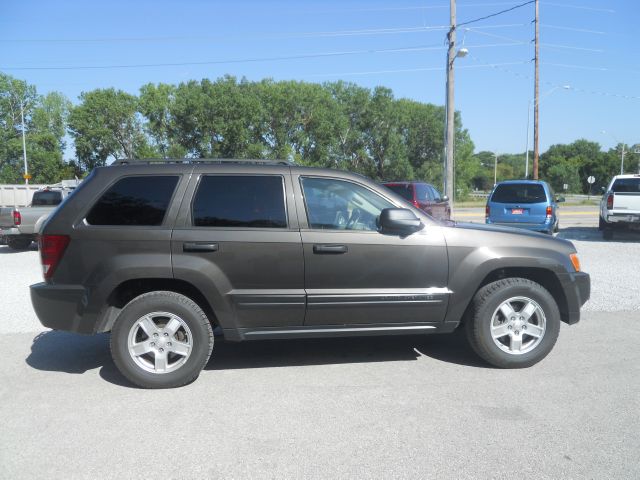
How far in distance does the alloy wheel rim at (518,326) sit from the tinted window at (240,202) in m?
2.11

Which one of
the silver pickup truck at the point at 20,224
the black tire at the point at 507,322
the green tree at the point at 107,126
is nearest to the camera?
the black tire at the point at 507,322

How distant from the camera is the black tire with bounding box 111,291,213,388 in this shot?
4141 mm

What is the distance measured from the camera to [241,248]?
164 inches

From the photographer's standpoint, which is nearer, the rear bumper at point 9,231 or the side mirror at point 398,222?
the side mirror at point 398,222

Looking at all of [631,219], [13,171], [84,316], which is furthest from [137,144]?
[84,316]

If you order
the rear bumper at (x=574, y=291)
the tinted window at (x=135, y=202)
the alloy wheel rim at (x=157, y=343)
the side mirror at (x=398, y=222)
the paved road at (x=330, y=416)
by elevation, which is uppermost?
the tinted window at (x=135, y=202)

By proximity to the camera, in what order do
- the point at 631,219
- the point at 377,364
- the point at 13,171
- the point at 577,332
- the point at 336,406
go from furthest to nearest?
1. the point at 13,171
2. the point at 631,219
3. the point at 577,332
4. the point at 377,364
5. the point at 336,406

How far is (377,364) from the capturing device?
15.6 ft

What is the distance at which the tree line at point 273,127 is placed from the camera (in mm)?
49312

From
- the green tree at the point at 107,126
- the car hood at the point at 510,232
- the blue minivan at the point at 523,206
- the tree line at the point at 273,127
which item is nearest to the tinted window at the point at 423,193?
the blue minivan at the point at 523,206

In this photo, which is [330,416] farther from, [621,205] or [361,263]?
[621,205]

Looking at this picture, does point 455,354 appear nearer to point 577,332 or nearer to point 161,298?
point 577,332

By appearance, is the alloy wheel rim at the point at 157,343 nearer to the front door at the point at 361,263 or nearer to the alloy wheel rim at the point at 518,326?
the front door at the point at 361,263

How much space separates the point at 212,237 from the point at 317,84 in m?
54.3
